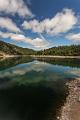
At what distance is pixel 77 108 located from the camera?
104ft

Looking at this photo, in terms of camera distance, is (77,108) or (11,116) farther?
(77,108)

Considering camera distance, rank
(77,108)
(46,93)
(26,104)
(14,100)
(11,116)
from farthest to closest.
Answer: (46,93), (14,100), (26,104), (77,108), (11,116)

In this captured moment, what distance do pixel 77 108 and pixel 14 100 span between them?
13954 millimetres

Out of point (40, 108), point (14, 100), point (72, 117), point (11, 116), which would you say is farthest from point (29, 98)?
point (72, 117)

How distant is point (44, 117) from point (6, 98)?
1330 centimetres

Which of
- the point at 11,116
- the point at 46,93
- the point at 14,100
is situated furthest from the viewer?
the point at 46,93

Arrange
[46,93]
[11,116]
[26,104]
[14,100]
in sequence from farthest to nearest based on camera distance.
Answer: [46,93] < [14,100] < [26,104] < [11,116]

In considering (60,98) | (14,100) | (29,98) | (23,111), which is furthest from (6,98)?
(60,98)

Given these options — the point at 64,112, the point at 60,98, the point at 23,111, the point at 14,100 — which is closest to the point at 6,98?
the point at 14,100

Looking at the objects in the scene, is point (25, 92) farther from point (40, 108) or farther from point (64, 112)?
point (64, 112)

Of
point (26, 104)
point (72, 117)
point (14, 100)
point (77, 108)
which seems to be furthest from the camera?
point (14, 100)

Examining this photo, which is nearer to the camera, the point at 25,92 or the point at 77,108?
the point at 77,108

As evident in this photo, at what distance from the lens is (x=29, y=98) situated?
1545 inches

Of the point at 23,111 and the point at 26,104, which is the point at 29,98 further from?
the point at 23,111
